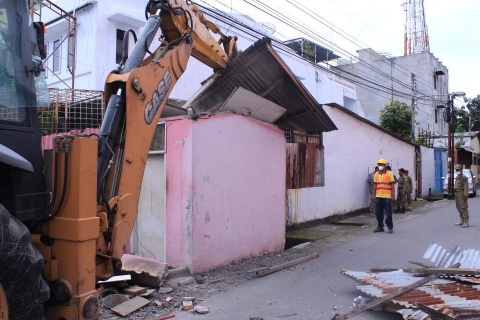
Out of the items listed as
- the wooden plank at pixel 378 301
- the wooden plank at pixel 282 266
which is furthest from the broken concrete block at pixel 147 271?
the wooden plank at pixel 378 301

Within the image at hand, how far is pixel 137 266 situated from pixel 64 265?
3232 millimetres

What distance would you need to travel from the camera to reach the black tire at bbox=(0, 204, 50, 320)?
2.37 metres

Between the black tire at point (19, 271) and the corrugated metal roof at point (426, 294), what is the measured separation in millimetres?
3510

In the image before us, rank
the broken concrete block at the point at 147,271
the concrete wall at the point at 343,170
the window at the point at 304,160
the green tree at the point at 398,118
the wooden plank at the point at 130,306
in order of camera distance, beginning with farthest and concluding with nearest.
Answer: the green tree at the point at 398,118
the concrete wall at the point at 343,170
the window at the point at 304,160
the broken concrete block at the point at 147,271
the wooden plank at the point at 130,306

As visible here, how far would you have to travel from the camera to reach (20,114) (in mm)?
2814

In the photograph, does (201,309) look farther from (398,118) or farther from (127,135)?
(398,118)

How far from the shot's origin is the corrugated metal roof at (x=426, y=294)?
4.19 metres

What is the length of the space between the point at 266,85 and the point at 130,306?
471cm

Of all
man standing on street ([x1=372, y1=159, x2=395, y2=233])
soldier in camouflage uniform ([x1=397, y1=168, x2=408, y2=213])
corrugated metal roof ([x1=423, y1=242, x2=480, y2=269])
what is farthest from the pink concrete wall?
soldier in camouflage uniform ([x1=397, y1=168, x2=408, y2=213])

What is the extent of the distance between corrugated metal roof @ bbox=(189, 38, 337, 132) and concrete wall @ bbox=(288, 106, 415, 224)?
273cm

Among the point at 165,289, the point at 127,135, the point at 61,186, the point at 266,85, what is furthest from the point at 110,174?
the point at 266,85

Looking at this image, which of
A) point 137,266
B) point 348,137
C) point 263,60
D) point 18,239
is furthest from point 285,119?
point 18,239

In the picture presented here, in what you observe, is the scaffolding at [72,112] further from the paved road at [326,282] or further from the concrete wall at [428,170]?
the concrete wall at [428,170]

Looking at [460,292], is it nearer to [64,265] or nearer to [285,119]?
[64,265]
